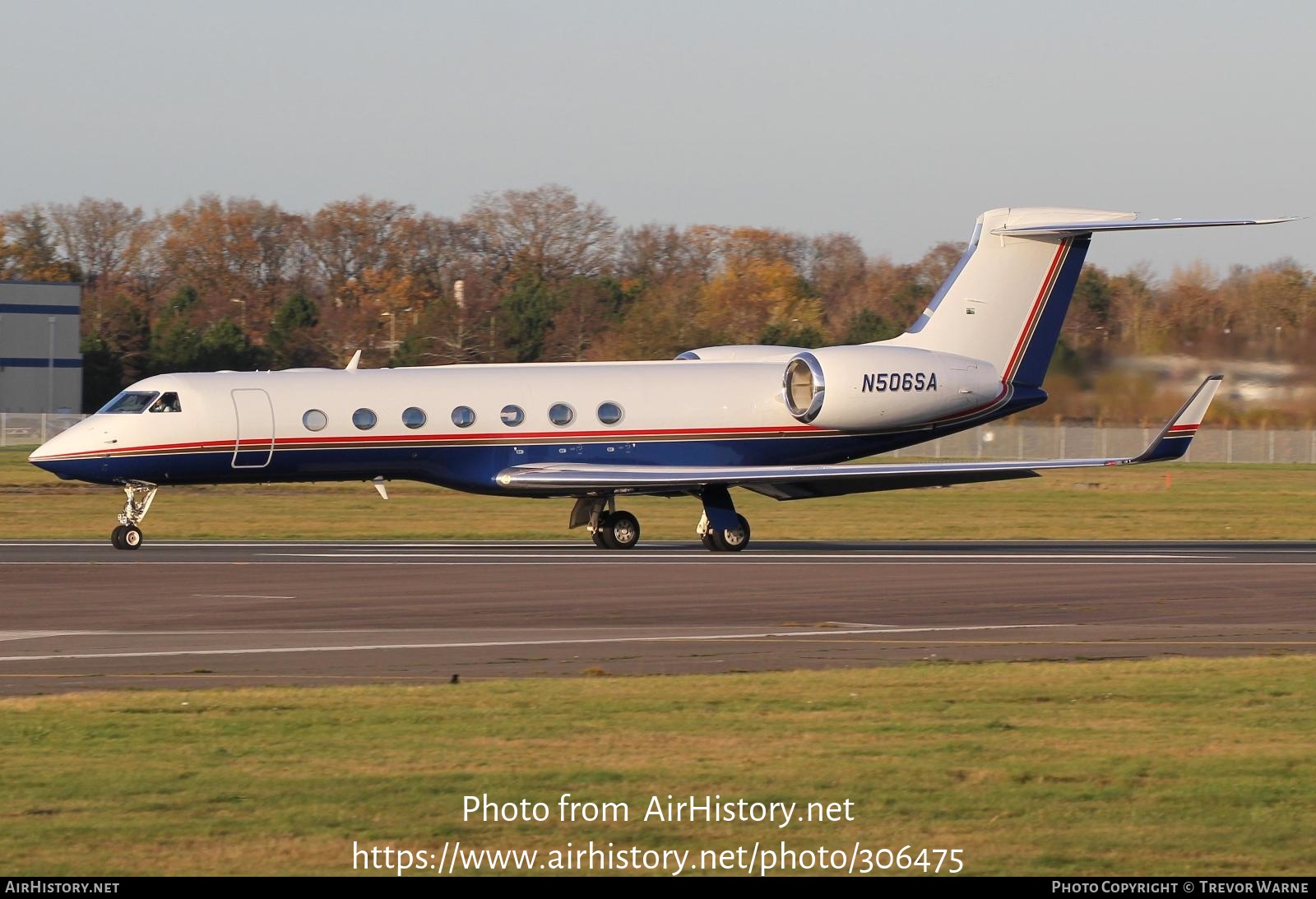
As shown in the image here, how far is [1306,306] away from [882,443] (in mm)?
18274

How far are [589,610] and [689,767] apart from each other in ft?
28.9

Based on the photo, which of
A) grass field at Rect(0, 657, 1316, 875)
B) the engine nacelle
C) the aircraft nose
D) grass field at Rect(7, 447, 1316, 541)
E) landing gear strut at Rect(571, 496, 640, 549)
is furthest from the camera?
grass field at Rect(7, 447, 1316, 541)

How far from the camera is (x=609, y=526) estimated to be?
89.2ft

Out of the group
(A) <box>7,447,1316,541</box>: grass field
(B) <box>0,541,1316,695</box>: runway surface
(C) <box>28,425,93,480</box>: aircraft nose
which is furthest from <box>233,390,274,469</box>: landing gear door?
(A) <box>7,447,1316,541</box>: grass field

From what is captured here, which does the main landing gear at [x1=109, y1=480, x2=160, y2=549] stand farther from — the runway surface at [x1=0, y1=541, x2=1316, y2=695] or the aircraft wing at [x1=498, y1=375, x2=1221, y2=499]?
the aircraft wing at [x1=498, y1=375, x2=1221, y2=499]

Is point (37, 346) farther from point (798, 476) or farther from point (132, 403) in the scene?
point (798, 476)

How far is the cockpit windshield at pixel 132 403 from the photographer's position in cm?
2567

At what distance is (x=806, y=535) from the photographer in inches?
1241

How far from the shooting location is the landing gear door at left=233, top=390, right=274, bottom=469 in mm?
25594

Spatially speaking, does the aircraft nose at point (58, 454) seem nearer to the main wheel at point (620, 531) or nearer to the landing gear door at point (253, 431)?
the landing gear door at point (253, 431)

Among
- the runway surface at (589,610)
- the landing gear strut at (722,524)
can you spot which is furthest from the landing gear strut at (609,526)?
the landing gear strut at (722,524)

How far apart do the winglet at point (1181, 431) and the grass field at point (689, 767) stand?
12.1 metres

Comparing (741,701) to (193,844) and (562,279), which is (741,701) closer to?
(193,844)

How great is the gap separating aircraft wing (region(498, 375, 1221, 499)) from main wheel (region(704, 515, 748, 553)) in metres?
0.73
